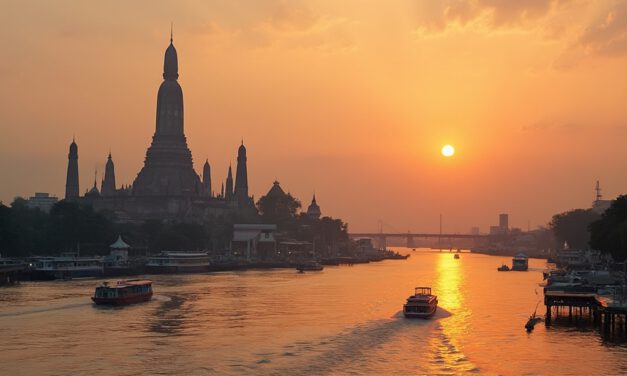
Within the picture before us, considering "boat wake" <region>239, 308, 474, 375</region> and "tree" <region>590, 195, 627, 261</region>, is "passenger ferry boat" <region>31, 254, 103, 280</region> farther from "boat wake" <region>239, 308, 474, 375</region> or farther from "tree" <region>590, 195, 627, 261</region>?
"tree" <region>590, 195, 627, 261</region>

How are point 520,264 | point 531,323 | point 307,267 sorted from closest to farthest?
point 531,323 < point 307,267 < point 520,264

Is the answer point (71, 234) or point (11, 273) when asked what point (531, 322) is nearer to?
point (11, 273)

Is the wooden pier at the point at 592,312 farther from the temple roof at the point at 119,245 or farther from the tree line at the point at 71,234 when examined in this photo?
the temple roof at the point at 119,245

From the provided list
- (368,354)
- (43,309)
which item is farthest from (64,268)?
(368,354)

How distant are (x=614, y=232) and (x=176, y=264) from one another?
72.8 m

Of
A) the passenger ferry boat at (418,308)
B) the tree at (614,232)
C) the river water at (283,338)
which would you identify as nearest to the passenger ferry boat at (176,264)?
the river water at (283,338)

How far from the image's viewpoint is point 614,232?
384 feet

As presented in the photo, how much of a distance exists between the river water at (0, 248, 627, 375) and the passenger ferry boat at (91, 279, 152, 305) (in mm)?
1329

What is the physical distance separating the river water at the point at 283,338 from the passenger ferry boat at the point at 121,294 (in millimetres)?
1329

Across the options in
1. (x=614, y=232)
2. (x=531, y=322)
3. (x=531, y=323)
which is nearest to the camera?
(x=531, y=323)

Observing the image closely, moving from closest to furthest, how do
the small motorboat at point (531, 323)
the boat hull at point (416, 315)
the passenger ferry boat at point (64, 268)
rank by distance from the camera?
the small motorboat at point (531, 323), the boat hull at point (416, 315), the passenger ferry boat at point (64, 268)

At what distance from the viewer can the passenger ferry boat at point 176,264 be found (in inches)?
5776

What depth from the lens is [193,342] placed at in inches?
2334

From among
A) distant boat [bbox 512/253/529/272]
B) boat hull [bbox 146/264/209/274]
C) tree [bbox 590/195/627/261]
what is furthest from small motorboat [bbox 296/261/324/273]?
tree [bbox 590/195/627/261]
